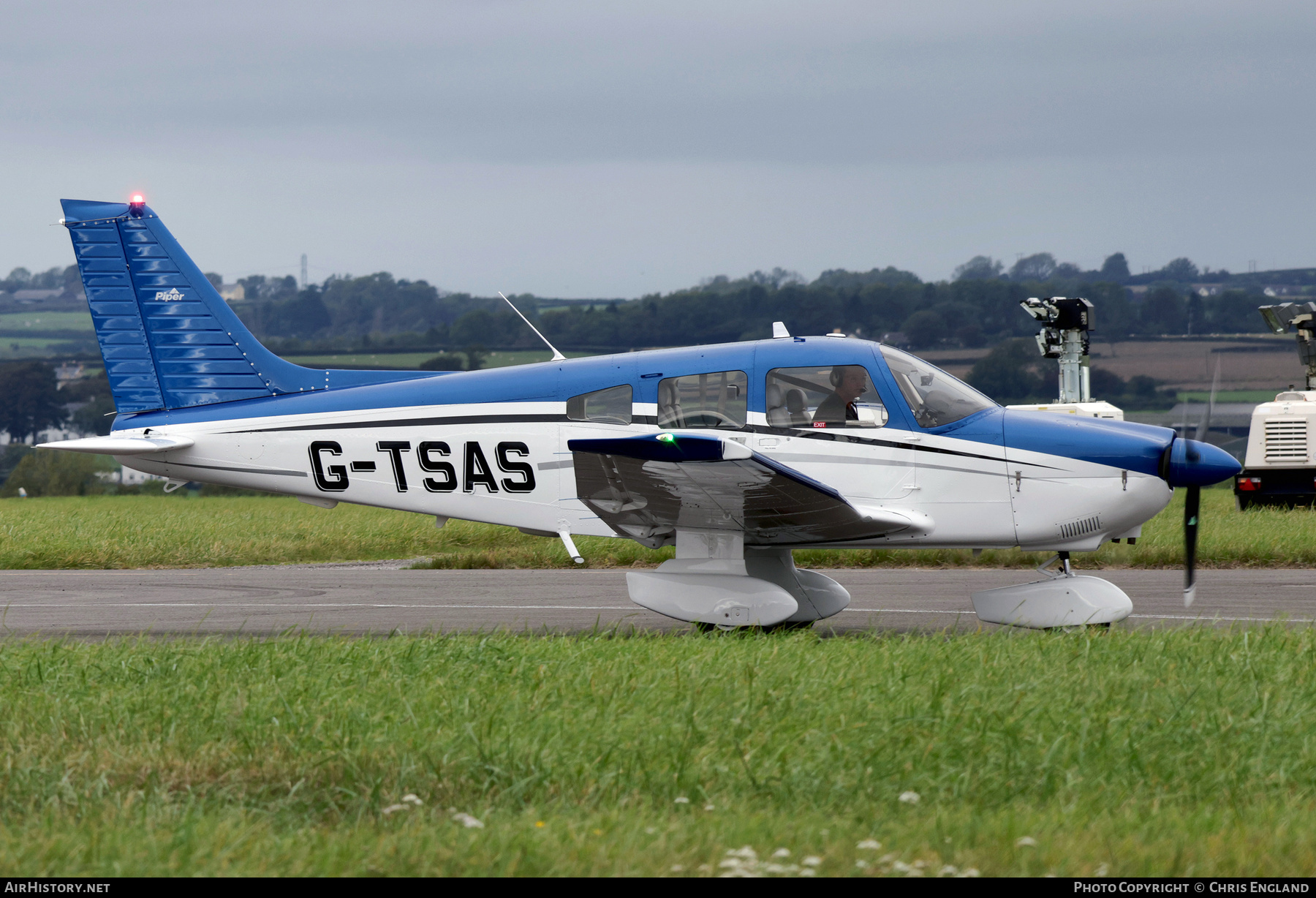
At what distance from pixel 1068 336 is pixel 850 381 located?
14.0 meters

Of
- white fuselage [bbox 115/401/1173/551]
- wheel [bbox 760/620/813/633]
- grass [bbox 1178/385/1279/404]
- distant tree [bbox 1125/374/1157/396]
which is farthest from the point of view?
distant tree [bbox 1125/374/1157/396]

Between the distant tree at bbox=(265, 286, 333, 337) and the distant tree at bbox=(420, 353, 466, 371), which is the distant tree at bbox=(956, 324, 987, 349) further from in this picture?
the distant tree at bbox=(265, 286, 333, 337)

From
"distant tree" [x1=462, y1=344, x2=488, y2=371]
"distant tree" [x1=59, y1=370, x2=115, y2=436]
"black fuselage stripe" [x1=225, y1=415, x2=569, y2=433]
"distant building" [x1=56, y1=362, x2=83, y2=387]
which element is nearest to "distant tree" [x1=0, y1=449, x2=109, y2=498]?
"distant tree" [x1=59, y1=370, x2=115, y2=436]

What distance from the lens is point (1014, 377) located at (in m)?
49.8

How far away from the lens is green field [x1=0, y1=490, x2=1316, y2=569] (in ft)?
44.2

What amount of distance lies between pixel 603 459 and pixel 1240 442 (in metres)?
15.3

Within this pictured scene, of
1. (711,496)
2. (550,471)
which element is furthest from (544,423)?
(711,496)

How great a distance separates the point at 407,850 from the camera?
366 centimetres

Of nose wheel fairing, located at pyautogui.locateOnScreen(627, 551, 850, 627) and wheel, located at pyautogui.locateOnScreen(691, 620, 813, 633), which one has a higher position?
nose wheel fairing, located at pyautogui.locateOnScreen(627, 551, 850, 627)

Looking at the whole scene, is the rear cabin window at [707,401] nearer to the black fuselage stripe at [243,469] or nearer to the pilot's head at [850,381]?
the pilot's head at [850,381]

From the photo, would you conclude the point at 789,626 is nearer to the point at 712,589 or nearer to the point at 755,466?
the point at 712,589

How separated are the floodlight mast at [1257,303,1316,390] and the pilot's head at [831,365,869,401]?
635 inches

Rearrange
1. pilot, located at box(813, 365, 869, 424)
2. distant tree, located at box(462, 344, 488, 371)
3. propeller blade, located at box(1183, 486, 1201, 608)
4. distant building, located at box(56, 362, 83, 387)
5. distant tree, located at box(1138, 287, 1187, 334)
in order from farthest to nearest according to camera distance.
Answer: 1. distant tree, located at box(1138, 287, 1187, 334)
2. distant building, located at box(56, 362, 83, 387)
3. distant tree, located at box(462, 344, 488, 371)
4. pilot, located at box(813, 365, 869, 424)
5. propeller blade, located at box(1183, 486, 1201, 608)

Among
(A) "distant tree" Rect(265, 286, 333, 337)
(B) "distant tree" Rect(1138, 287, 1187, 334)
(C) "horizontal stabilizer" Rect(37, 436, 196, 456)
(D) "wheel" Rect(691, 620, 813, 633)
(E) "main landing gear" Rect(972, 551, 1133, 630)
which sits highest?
(A) "distant tree" Rect(265, 286, 333, 337)
